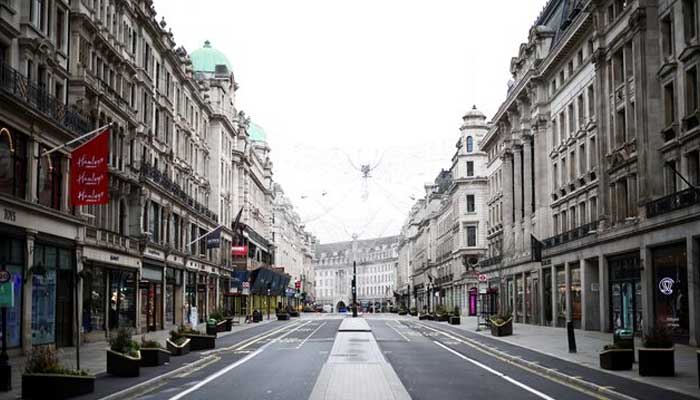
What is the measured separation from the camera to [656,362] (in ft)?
81.3

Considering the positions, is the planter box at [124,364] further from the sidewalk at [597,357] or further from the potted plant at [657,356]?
the potted plant at [657,356]

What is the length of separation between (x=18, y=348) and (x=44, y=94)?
10425 millimetres

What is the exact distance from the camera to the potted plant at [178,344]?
113ft

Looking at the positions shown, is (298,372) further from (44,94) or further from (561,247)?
(561,247)

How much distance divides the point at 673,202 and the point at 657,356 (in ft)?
57.2

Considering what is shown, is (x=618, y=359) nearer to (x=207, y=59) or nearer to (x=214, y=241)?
(x=214, y=241)

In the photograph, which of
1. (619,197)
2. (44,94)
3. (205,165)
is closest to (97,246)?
(44,94)

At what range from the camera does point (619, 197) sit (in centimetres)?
5038

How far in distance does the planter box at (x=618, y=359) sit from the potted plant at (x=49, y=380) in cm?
1556

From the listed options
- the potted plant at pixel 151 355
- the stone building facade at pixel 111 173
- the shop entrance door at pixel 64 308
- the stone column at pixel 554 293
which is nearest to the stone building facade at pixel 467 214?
the stone building facade at pixel 111 173

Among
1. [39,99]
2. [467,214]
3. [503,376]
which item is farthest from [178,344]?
[467,214]

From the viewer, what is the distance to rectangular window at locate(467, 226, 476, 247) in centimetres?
11806

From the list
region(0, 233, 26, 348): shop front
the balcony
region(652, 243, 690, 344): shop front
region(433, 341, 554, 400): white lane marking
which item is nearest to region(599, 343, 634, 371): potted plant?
region(433, 341, 554, 400): white lane marking

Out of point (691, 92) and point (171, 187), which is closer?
point (691, 92)
